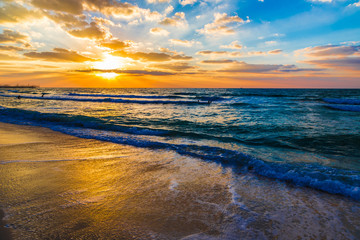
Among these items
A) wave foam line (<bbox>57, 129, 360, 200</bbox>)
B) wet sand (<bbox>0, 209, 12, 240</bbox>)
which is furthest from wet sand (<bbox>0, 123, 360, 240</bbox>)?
wave foam line (<bbox>57, 129, 360, 200</bbox>)

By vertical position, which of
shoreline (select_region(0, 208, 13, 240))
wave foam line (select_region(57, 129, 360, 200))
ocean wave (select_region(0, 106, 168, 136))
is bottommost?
wave foam line (select_region(57, 129, 360, 200))

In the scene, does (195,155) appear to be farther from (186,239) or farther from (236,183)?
(186,239)

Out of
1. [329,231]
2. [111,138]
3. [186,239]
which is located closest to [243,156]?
[329,231]

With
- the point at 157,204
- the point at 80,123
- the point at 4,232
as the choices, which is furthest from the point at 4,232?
the point at 80,123

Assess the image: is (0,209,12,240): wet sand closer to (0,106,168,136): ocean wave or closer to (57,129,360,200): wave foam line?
(57,129,360,200): wave foam line

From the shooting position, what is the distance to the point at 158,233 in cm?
264

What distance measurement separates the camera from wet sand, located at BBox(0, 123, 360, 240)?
2.70m

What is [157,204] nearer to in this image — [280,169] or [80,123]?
[280,169]

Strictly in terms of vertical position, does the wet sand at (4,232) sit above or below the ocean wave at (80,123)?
below

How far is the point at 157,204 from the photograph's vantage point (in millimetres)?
3410

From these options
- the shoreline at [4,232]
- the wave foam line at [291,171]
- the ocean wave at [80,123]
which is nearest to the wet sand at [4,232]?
the shoreline at [4,232]

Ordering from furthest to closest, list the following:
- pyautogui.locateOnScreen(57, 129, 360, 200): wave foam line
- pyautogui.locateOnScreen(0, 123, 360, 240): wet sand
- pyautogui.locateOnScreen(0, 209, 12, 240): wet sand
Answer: pyautogui.locateOnScreen(57, 129, 360, 200): wave foam line → pyautogui.locateOnScreen(0, 123, 360, 240): wet sand → pyautogui.locateOnScreen(0, 209, 12, 240): wet sand

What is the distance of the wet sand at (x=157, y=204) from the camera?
270cm

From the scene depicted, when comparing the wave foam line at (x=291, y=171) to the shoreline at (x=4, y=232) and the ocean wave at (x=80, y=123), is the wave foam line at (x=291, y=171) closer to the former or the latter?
the ocean wave at (x=80, y=123)
